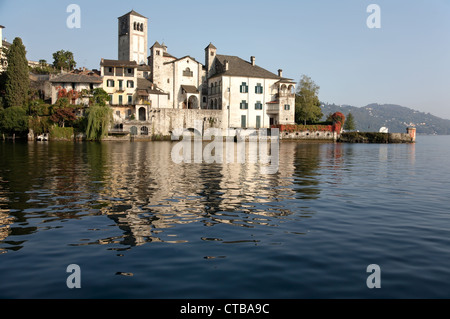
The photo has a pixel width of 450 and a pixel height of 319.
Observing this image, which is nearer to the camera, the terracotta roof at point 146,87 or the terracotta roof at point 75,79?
the terracotta roof at point 75,79

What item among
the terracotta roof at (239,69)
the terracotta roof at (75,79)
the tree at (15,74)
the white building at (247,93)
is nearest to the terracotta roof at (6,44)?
the terracotta roof at (75,79)

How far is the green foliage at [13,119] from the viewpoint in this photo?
226ft

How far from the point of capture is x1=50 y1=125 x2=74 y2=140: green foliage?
71.1 m

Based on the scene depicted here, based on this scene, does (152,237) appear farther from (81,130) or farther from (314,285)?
(81,130)

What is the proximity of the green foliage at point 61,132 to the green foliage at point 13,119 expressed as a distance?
174 inches

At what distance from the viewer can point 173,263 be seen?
8.72m

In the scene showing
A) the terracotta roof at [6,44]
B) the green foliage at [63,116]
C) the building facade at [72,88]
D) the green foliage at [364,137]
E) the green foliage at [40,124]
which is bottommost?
the green foliage at [364,137]

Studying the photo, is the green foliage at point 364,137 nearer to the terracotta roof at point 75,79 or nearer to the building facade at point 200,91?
the building facade at point 200,91

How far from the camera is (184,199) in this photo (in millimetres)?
16438

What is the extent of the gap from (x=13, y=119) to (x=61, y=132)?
7.75 metres

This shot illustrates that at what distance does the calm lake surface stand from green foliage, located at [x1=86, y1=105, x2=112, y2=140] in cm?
5122

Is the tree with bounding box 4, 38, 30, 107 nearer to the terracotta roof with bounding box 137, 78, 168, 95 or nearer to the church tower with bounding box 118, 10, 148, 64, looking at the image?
the terracotta roof with bounding box 137, 78, 168, 95
